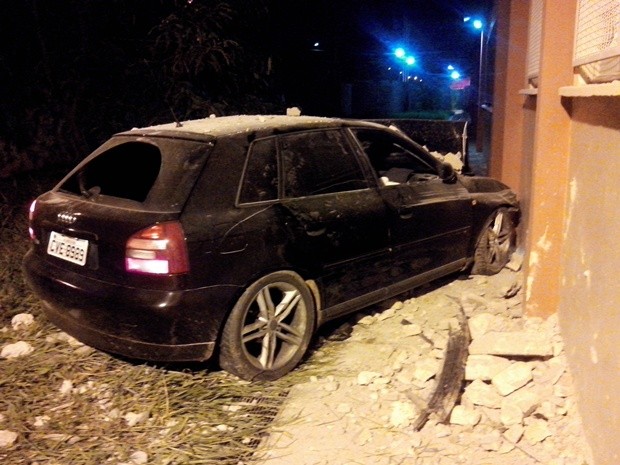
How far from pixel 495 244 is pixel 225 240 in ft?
10.8

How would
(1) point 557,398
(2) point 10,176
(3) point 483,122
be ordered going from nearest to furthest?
1. (1) point 557,398
2. (2) point 10,176
3. (3) point 483,122

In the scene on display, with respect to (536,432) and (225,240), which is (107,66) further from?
(536,432)

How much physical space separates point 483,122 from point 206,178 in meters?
11.5

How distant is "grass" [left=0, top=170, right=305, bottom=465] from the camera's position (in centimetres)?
331

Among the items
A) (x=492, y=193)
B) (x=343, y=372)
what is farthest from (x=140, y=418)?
(x=492, y=193)

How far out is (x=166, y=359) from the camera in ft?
11.8

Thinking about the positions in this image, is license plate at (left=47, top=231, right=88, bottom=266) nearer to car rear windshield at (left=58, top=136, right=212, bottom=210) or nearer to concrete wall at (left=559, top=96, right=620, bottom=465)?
car rear windshield at (left=58, top=136, right=212, bottom=210)

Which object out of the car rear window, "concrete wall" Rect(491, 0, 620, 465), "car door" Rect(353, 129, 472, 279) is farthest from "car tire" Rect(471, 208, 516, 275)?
the car rear window

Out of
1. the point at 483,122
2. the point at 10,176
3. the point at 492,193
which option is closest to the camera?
the point at 492,193

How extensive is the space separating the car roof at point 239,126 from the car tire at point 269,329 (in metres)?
0.97

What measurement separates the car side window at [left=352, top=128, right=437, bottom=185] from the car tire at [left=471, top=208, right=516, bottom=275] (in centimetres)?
91

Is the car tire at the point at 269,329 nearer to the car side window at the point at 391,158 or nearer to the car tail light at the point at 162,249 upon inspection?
the car tail light at the point at 162,249

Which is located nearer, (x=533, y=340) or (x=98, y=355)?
(x=533, y=340)

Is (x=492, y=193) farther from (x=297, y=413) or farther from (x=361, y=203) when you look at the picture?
(x=297, y=413)
